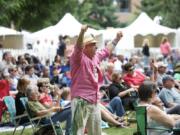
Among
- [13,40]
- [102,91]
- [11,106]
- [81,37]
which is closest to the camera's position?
[81,37]

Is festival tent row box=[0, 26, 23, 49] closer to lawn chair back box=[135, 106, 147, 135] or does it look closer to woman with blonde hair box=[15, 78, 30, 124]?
woman with blonde hair box=[15, 78, 30, 124]

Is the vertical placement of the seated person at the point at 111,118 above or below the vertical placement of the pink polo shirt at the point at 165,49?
below

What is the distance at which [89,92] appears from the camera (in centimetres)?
835

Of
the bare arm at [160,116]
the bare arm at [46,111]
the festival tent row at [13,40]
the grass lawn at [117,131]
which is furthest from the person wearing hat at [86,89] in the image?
the festival tent row at [13,40]

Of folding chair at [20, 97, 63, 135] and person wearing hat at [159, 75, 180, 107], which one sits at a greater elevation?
person wearing hat at [159, 75, 180, 107]

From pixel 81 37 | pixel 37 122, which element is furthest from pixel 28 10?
pixel 81 37

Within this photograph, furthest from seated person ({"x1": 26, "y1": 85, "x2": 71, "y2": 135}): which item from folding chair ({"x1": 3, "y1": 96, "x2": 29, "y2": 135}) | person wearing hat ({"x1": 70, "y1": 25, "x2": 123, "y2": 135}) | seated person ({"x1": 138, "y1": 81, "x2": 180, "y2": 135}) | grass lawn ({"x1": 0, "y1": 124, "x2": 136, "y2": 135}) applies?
seated person ({"x1": 138, "y1": 81, "x2": 180, "y2": 135})

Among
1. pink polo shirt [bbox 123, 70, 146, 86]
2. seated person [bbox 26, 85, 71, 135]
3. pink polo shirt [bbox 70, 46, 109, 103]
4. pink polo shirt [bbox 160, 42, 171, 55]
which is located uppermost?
pink polo shirt [bbox 160, 42, 171, 55]

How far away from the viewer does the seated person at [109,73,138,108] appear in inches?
520

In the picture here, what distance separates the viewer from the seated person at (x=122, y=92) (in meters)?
13.2

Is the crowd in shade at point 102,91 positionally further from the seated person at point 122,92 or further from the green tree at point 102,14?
the green tree at point 102,14

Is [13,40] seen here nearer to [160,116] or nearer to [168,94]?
[168,94]

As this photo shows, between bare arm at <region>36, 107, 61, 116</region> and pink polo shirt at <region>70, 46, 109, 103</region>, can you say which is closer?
pink polo shirt at <region>70, 46, 109, 103</region>

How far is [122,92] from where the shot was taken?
1320cm
